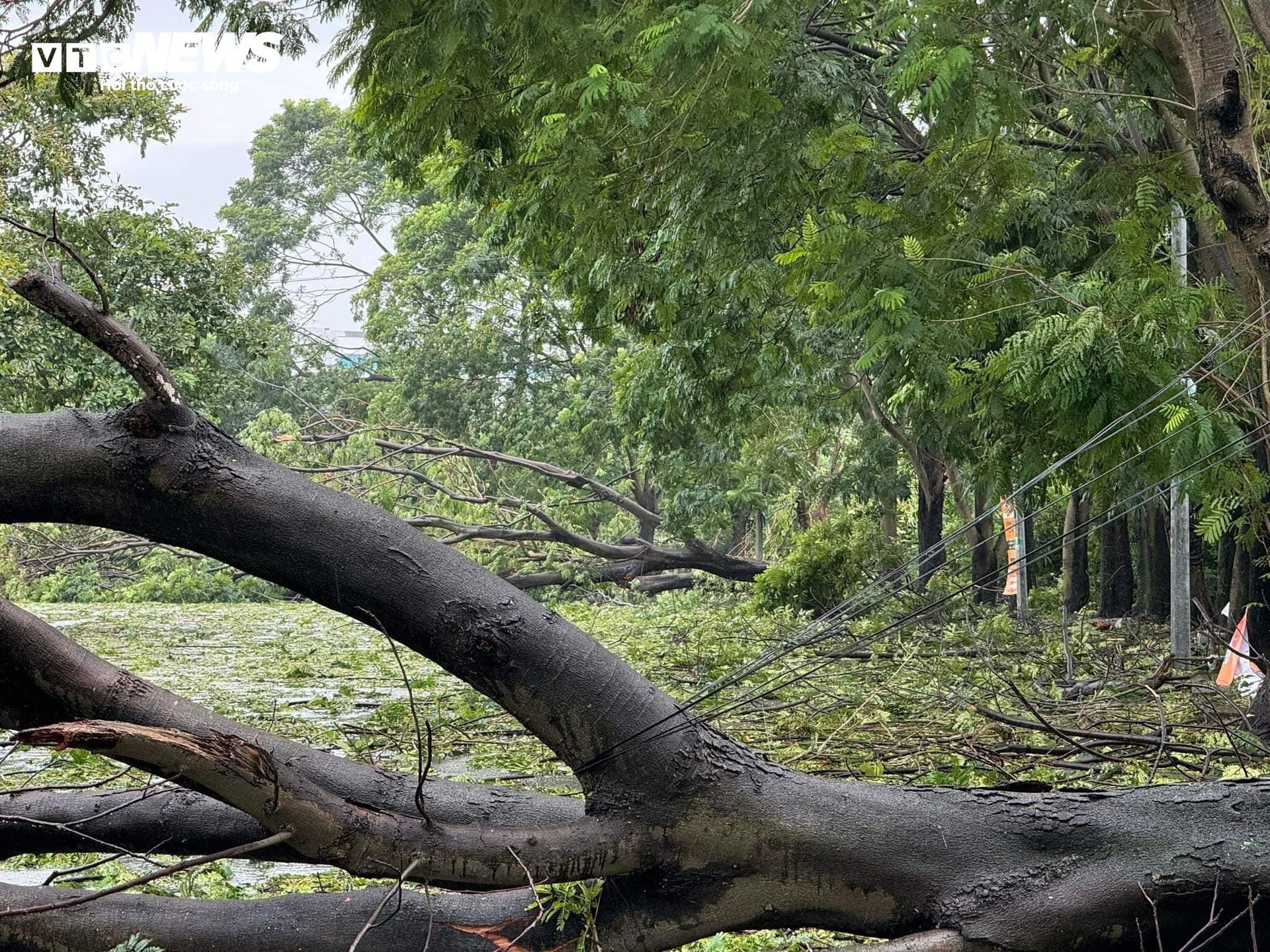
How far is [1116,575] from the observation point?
45.3 ft

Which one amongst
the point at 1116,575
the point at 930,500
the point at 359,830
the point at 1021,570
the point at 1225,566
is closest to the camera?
the point at 359,830

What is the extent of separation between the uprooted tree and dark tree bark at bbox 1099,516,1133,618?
10996 millimetres

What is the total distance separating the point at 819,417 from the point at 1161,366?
10.2 meters

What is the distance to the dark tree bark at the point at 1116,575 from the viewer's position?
13578 millimetres

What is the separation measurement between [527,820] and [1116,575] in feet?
39.2

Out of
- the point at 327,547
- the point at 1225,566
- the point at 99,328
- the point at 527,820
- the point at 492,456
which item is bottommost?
the point at 527,820

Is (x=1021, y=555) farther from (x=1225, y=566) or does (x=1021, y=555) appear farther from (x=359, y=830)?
(x=359, y=830)

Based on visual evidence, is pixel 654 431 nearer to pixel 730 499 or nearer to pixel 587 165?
pixel 730 499

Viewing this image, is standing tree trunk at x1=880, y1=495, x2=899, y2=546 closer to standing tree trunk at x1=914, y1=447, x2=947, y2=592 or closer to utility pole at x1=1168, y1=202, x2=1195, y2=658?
standing tree trunk at x1=914, y1=447, x2=947, y2=592

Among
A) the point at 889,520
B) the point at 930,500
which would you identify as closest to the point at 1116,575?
the point at 930,500

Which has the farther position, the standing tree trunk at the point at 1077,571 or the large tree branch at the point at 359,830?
the standing tree trunk at the point at 1077,571

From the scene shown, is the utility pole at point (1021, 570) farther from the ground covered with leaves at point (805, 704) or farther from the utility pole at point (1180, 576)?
the utility pole at point (1180, 576)

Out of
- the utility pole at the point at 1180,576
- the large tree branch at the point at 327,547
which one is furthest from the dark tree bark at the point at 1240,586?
the large tree branch at the point at 327,547

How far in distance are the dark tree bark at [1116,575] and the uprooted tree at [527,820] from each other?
36.1 ft
